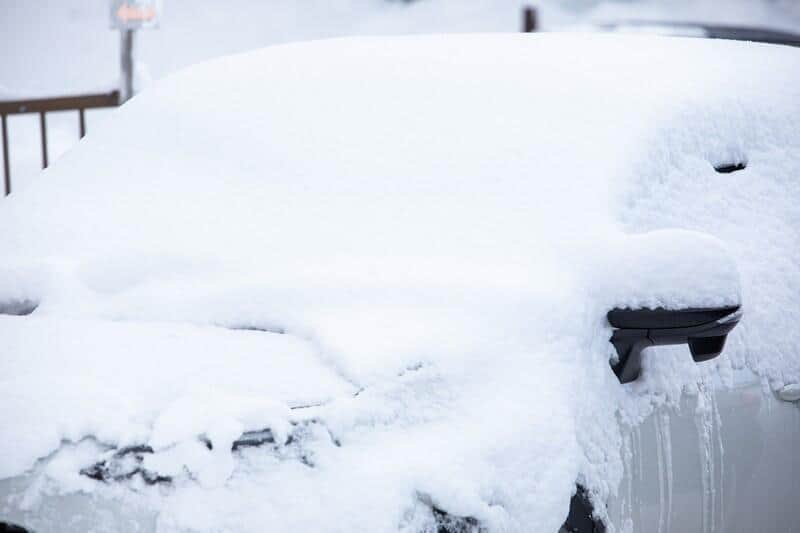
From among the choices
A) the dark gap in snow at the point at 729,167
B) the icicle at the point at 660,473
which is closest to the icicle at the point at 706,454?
the icicle at the point at 660,473

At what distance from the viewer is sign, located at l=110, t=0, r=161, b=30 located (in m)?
6.29

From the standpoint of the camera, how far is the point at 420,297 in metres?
1.81

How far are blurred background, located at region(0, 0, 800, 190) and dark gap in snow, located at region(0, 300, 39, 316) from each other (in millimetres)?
7581

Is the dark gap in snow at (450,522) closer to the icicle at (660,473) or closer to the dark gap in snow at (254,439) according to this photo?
the dark gap in snow at (254,439)

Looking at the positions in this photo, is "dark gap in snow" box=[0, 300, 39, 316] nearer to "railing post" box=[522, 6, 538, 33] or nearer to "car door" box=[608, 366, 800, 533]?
"car door" box=[608, 366, 800, 533]

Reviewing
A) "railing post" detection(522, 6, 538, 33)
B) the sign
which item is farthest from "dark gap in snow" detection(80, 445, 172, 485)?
"railing post" detection(522, 6, 538, 33)

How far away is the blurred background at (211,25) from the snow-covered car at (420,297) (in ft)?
24.5

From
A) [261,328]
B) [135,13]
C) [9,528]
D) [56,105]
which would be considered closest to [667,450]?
[261,328]

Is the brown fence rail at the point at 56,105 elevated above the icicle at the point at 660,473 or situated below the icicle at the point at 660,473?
below

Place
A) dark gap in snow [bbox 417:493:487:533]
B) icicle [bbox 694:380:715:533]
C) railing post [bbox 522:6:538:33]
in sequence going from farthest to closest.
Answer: railing post [bbox 522:6:538:33]
icicle [bbox 694:380:715:533]
dark gap in snow [bbox 417:493:487:533]

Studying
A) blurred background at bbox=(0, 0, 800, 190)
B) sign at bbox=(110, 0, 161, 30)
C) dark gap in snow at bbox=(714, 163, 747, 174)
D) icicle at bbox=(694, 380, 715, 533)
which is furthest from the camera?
blurred background at bbox=(0, 0, 800, 190)

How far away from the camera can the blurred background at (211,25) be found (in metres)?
11.2

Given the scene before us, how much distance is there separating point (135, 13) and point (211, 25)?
6.57 metres

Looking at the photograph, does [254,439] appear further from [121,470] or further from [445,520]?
[445,520]
